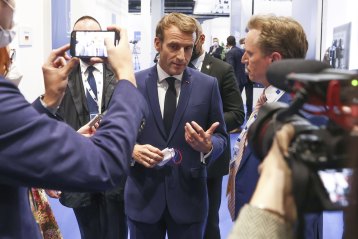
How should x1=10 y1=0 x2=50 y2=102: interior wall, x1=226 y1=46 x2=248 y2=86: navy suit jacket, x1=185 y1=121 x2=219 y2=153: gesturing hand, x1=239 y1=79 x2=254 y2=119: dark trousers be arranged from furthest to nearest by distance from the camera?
1. x1=239 y1=79 x2=254 y2=119: dark trousers
2. x1=226 y1=46 x2=248 y2=86: navy suit jacket
3. x1=10 y1=0 x2=50 y2=102: interior wall
4. x1=185 y1=121 x2=219 y2=153: gesturing hand

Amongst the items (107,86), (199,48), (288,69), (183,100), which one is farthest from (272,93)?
(199,48)

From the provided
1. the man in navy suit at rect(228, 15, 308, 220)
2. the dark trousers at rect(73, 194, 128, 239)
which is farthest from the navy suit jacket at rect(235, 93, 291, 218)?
the dark trousers at rect(73, 194, 128, 239)

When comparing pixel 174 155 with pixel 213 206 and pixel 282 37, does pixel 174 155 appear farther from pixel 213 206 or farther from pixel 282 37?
pixel 213 206

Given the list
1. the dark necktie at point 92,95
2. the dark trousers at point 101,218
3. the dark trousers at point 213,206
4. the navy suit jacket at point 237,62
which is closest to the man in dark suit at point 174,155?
the dark trousers at point 101,218

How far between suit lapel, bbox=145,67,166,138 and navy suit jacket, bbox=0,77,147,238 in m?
0.97

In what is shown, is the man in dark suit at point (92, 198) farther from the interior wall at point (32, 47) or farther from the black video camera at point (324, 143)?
the black video camera at point (324, 143)

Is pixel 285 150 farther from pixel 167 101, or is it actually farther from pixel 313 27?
pixel 313 27

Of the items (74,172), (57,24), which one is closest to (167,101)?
(74,172)

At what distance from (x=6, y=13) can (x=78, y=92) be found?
5.58 feet

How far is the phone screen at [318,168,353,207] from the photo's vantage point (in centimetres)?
63

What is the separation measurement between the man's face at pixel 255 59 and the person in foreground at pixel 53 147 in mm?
739

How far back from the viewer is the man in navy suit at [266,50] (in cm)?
176

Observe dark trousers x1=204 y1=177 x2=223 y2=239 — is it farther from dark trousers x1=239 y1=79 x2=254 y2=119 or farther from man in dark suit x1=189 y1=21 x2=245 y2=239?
dark trousers x1=239 y1=79 x2=254 y2=119

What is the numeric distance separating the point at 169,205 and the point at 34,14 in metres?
2.82
